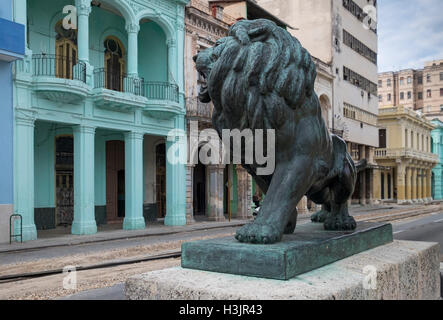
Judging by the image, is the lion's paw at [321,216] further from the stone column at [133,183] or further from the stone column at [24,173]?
the stone column at [133,183]

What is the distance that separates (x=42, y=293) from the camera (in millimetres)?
6566

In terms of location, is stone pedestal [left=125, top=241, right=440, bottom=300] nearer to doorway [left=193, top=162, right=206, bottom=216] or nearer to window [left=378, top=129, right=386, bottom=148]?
doorway [left=193, top=162, right=206, bottom=216]

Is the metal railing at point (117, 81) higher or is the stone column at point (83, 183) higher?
the metal railing at point (117, 81)

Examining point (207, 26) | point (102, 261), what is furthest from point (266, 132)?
point (207, 26)

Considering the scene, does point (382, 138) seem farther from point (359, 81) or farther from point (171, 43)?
point (171, 43)

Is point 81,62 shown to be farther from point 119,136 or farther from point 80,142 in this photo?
point 119,136

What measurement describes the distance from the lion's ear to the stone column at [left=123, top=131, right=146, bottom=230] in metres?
15.2

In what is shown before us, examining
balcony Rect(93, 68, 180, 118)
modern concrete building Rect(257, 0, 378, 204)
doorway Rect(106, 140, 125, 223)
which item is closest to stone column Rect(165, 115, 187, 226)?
balcony Rect(93, 68, 180, 118)

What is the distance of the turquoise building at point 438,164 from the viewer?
191 feet

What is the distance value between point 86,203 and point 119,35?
8193mm

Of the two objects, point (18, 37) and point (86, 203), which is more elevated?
point (18, 37)

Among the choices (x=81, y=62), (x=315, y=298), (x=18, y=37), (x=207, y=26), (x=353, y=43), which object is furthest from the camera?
(x=353, y=43)

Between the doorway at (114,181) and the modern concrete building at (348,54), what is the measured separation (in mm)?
17202

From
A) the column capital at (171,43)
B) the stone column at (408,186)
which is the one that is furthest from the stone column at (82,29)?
the stone column at (408,186)
